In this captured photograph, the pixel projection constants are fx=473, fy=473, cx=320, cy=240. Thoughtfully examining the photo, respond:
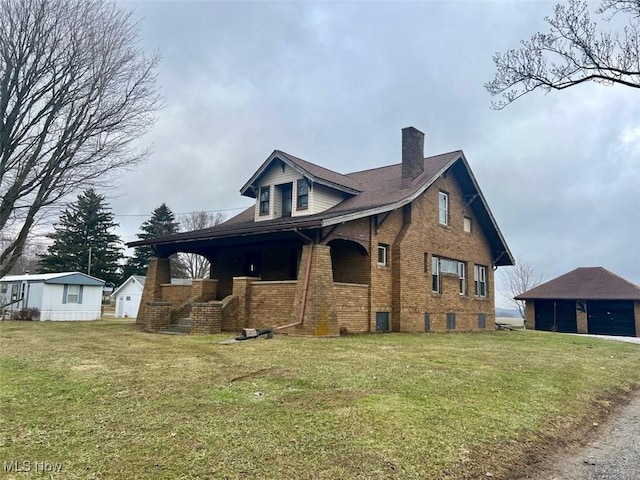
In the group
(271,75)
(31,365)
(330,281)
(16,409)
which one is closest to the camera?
(16,409)

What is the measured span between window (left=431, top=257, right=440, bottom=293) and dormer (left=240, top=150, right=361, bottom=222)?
4.33 metres

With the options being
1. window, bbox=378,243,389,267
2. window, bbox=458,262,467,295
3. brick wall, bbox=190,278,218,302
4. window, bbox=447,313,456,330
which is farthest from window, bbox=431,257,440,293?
brick wall, bbox=190,278,218,302

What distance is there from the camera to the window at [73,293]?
27.9 meters

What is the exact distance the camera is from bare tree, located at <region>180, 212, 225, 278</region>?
49156 millimetres

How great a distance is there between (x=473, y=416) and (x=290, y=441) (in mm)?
2408

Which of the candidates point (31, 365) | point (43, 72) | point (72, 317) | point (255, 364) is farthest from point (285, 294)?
point (72, 317)

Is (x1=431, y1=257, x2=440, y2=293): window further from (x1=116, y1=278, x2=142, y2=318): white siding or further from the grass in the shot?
(x1=116, y1=278, x2=142, y2=318): white siding

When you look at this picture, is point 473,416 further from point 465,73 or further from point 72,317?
point 72,317

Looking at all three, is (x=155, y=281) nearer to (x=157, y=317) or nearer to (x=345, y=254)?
(x=157, y=317)

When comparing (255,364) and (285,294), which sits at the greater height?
(285,294)

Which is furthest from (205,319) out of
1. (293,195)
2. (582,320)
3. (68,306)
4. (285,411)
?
(582,320)

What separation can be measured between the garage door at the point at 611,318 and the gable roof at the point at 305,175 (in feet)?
69.5

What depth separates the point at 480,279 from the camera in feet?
77.3

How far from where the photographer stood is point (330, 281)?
14148 mm
